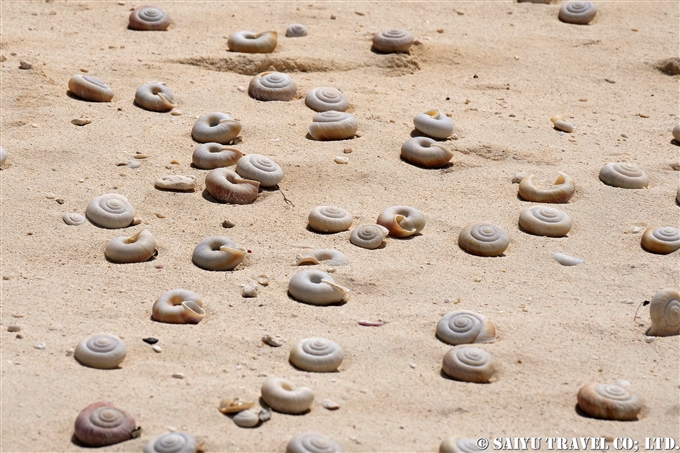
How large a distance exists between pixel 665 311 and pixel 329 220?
1.68 meters

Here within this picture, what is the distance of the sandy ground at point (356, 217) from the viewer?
126 inches

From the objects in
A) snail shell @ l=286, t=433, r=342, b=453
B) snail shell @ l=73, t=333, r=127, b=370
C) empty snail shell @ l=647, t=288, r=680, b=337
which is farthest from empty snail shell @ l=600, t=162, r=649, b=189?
snail shell @ l=73, t=333, r=127, b=370

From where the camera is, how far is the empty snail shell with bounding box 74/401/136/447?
289cm

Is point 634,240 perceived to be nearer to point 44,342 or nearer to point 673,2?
point 44,342

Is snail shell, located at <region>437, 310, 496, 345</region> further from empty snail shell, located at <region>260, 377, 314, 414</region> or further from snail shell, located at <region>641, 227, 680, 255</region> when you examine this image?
snail shell, located at <region>641, 227, 680, 255</region>

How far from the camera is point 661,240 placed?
14.4ft

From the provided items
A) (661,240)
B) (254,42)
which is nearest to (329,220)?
(661,240)

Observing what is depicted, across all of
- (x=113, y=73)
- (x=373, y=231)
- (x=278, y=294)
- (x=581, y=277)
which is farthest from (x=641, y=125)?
(x=113, y=73)

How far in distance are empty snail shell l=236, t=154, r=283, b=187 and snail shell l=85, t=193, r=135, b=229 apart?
0.65m

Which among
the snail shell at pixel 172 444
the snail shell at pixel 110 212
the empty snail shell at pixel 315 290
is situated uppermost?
the snail shell at pixel 172 444

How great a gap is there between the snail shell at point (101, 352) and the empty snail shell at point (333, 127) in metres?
2.29

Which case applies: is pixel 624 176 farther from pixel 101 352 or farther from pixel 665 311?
pixel 101 352

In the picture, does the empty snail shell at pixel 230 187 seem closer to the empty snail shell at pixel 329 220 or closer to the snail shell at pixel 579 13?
the empty snail shell at pixel 329 220

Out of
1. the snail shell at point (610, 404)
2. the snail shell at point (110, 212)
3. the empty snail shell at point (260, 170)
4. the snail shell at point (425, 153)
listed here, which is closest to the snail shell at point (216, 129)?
the empty snail shell at point (260, 170)
